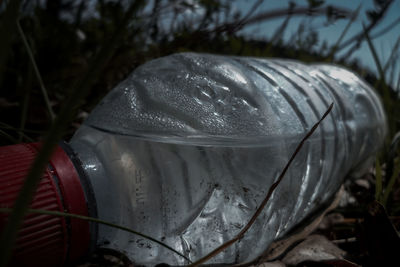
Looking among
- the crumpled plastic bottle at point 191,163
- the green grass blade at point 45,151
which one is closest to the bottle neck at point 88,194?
the crumpled plastic bottle at point 191,163

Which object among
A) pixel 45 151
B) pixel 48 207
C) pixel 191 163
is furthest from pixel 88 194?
pixel 45 151

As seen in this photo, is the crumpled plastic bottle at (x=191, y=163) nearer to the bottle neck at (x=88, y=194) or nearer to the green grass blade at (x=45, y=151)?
the bottle neck at (x=88, y=194)

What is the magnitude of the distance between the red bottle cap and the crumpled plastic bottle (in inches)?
2.2

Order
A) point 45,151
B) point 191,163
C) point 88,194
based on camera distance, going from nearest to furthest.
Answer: point 45,151 < point 88,194 < point 191,163

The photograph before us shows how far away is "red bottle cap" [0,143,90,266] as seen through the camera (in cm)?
64

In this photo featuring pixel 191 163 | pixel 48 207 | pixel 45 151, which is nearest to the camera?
pixel 45 151

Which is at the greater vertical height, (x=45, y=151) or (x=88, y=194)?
(x=45, y=151)

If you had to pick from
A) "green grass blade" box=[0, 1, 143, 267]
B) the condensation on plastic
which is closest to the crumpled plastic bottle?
the condensation on plastic

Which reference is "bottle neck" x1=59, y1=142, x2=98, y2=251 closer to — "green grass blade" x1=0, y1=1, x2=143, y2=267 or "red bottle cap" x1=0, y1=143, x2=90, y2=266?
"red bottle cap" x1=0, y1=143, x2=90, y2=266

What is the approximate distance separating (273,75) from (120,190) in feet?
2.34

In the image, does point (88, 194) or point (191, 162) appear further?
point (191, 162)

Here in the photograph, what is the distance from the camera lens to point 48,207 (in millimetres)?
680

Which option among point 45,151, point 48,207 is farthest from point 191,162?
point 45,151

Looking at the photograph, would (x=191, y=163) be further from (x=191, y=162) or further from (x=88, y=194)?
(x=88, y=194)
